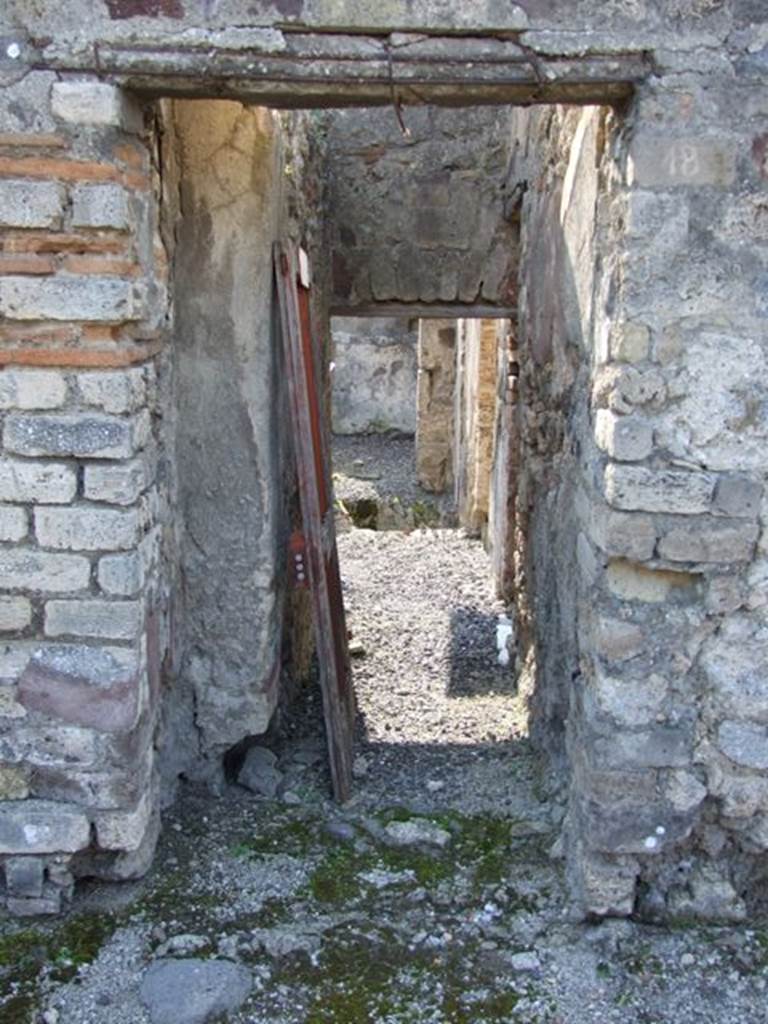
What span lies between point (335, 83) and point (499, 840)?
253 centimetres

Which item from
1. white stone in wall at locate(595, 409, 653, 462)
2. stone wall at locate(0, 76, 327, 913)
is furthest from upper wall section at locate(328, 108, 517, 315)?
white stone in wall at locate(595, 409, 653, 462)

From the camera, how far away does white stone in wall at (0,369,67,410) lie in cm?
276

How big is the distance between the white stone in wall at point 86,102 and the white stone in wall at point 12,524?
1067 mm

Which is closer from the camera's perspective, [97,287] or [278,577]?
[97,287]

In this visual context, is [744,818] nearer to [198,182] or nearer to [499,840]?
[499,840]

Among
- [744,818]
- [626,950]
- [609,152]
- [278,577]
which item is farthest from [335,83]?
[626,950]

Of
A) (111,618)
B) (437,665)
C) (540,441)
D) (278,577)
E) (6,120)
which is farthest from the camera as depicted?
(437,665)

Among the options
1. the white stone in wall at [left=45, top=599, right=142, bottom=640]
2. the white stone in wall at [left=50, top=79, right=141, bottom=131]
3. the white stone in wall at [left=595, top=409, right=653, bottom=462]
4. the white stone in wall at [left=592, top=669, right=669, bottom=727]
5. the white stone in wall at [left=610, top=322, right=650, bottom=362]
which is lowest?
the white stone in wall at [left=592, top=669, right=669, bottom=727]

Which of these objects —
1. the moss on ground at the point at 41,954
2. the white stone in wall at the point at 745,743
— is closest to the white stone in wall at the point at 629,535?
the white stone in wall at the point at 745,743

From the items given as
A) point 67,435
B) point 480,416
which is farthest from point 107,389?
point 480,416

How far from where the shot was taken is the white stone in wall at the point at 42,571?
9.37ft

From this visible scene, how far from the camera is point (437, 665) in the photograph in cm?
554

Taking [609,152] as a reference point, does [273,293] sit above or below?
below

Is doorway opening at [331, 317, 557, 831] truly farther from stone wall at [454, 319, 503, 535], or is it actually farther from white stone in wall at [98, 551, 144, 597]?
white stone in wall at [98, 551, 144, 597]
